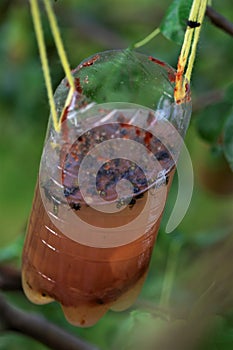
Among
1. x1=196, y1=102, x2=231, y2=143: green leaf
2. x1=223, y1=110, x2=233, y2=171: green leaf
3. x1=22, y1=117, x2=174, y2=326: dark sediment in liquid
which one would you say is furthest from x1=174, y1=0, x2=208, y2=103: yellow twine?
x1=196, y1=102, x2=231, y2=143: green leaf

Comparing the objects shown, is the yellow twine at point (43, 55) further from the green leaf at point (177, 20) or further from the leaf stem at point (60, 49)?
the green leaf at point (177, 20)

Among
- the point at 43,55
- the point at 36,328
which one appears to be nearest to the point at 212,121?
the point at 36,328

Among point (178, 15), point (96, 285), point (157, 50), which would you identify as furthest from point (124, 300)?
point (157, 50)

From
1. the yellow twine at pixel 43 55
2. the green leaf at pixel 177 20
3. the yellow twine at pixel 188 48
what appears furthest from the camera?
the green leaf at pixel 177 20

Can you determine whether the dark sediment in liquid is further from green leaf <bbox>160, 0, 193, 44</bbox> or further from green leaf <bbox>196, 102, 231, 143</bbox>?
green leaf <bbox>196, 102, 231, 143</bbox>

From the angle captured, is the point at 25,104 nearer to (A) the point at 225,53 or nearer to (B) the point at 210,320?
(A) the point at 225,53

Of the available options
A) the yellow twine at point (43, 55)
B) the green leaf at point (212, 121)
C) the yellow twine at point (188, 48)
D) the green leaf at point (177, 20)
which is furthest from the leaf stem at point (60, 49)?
the green leaf at point (212, 121)

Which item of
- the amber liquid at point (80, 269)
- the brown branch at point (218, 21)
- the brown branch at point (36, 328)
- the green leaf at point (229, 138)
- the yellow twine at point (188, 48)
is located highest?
the yellow twine at point (188, 48)
